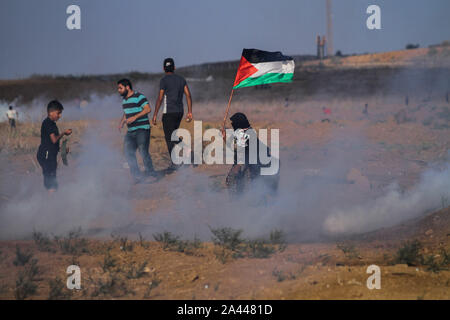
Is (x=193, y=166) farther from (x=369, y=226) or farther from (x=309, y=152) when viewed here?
(x=369, y=226)

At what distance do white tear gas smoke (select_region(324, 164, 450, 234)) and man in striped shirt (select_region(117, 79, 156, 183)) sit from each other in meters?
3.42

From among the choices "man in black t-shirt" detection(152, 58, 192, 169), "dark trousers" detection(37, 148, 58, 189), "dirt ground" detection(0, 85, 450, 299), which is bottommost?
"dirt ground" detection(0, 85, 450, 299)

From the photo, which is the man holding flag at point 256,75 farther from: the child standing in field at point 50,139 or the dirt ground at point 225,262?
the child standing in field at point 50,139

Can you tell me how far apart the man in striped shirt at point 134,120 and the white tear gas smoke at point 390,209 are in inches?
135

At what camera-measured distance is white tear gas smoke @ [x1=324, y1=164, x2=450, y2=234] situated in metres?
8.45

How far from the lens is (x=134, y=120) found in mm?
9984

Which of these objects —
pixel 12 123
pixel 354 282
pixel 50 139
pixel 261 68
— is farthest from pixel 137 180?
pixel 12 123

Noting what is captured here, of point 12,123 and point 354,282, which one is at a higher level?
point 12,123

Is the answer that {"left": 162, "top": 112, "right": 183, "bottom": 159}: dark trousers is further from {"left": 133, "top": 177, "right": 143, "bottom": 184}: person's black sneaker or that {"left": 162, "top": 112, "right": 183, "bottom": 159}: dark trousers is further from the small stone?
the small stone

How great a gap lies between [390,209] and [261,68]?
9.59ft

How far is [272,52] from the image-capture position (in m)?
9.25

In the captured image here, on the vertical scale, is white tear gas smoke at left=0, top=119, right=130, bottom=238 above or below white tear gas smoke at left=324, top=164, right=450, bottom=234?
above

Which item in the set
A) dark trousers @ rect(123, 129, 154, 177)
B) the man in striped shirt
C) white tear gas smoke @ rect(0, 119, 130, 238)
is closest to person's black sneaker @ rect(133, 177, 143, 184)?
the man in striped shirt

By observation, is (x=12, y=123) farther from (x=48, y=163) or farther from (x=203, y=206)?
(x=48, y=163)
